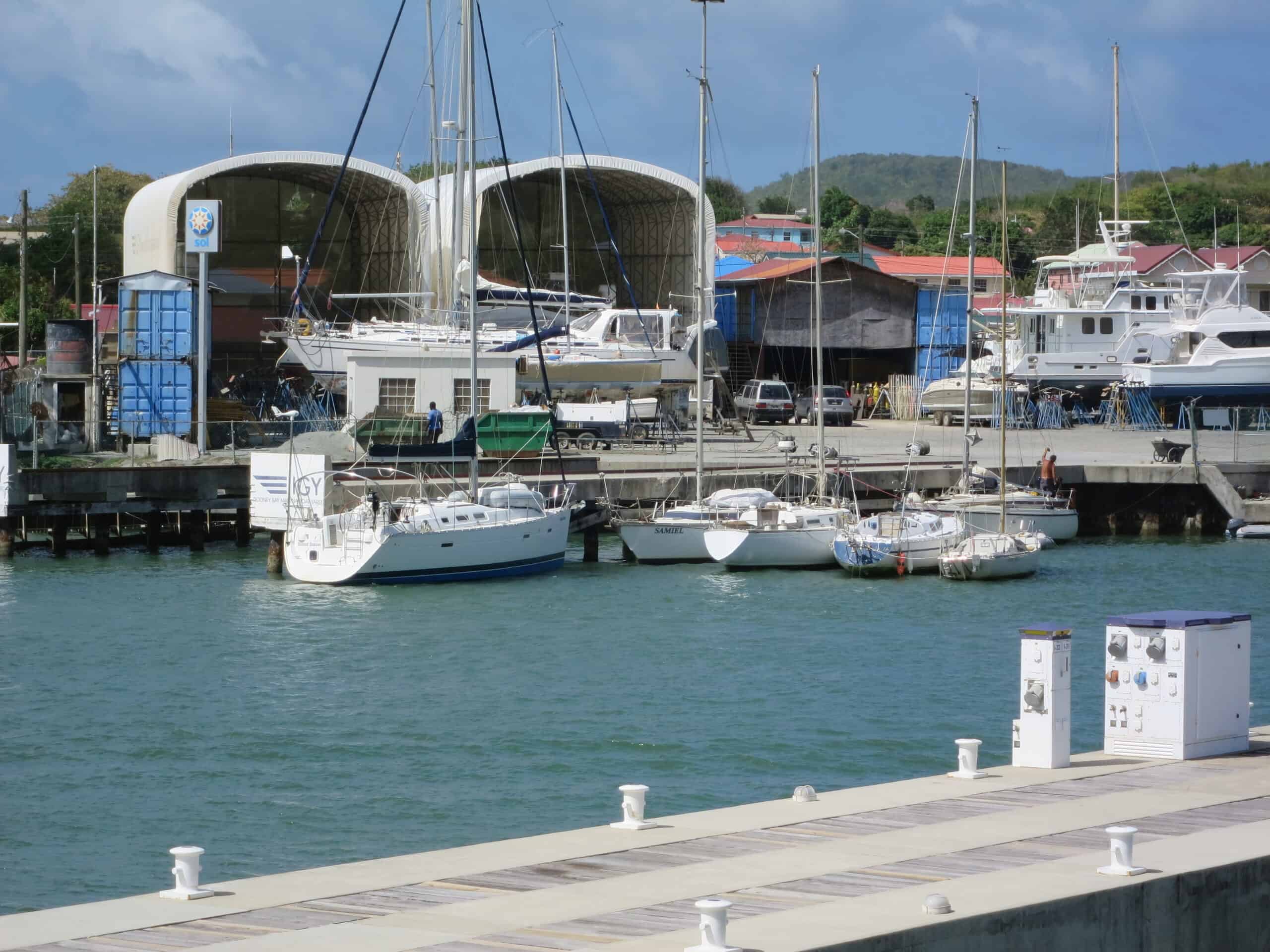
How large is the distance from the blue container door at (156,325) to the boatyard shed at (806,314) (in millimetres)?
26399

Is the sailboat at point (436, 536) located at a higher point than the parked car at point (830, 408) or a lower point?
lower

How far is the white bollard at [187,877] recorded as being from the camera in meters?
9.32

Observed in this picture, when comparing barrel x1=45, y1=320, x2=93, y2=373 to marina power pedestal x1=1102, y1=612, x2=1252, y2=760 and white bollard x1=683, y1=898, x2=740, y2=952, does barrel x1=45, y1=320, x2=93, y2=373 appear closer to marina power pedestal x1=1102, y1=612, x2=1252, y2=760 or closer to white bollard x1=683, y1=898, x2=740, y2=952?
marina power pedestal x1=1102, y1=612, x2=1252, y2=760

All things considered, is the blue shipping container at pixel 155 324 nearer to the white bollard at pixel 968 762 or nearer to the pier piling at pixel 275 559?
the pier piling at pixel 275 559

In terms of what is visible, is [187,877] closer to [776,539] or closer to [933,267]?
[776,539]

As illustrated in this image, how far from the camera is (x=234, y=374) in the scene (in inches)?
2263

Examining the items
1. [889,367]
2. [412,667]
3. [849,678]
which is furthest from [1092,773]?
[889,367]

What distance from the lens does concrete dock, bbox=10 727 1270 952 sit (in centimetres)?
851

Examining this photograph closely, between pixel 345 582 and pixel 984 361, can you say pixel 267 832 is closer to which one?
pixel 345 582

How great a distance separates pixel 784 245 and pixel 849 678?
78.2 metres

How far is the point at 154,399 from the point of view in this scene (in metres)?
41.4

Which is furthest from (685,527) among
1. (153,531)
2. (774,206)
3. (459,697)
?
(774,206)

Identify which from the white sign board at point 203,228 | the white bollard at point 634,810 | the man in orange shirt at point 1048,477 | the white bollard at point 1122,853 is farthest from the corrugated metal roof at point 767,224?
the white bollard at point 1122,853

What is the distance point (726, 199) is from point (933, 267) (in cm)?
6244
